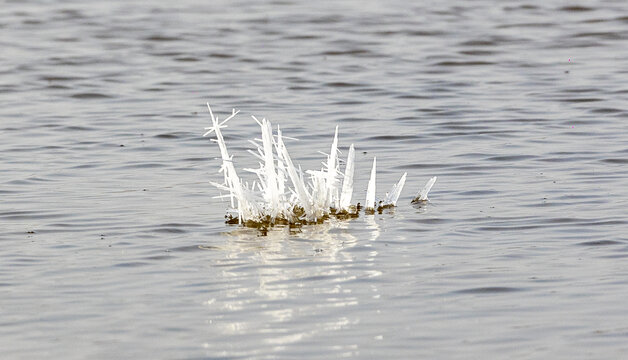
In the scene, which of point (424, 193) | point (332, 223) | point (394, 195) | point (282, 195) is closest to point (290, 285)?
point (282, 195)

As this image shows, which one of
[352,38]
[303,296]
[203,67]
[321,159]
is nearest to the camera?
[303,296]

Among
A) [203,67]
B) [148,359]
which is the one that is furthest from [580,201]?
[203,67]

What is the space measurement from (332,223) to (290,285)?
154cm

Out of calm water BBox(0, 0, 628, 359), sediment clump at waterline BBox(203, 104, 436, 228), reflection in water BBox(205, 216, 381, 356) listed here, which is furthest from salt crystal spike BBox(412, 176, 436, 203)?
reflection in water BBox(205, 216, 381, 356)

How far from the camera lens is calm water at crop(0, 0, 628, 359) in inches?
210

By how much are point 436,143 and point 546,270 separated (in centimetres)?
460

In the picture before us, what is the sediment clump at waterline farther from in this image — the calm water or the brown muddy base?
the calm water

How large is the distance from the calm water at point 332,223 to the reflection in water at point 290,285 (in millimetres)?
18

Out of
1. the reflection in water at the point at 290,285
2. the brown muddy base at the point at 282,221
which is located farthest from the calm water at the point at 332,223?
the brown muddy base at the point at 282,221

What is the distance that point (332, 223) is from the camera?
7.51 meters

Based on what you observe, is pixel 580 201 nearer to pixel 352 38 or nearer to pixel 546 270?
pixel 546 270

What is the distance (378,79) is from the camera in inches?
582

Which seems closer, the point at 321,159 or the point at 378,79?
the point at 321,159

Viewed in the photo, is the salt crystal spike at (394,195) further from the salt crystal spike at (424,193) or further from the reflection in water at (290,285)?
the reflection in water at (290,285)
